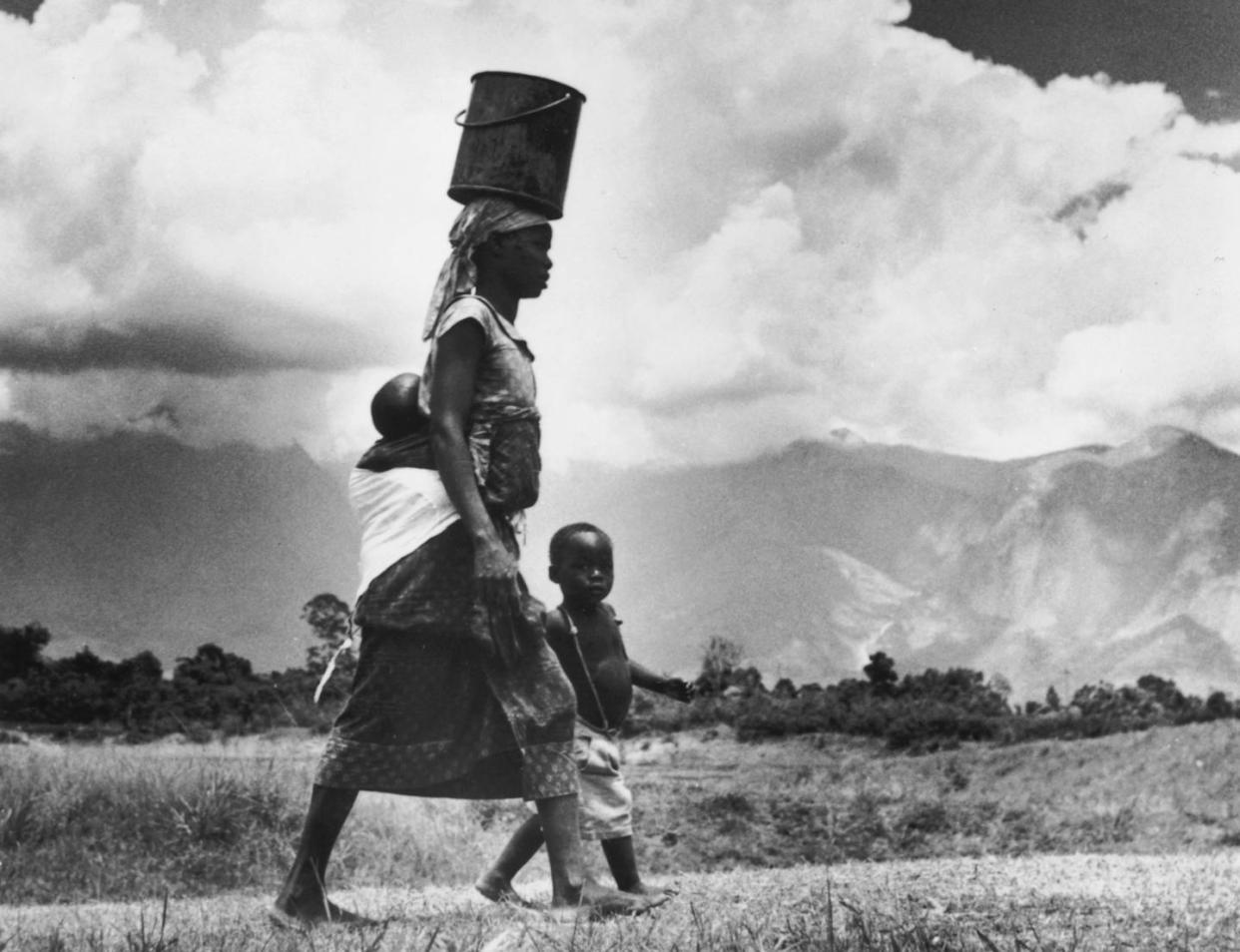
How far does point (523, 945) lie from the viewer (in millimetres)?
3326

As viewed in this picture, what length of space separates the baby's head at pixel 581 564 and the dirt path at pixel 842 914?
110 centimetres

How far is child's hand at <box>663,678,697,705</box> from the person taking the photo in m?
5.20

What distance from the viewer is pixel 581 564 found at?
506cm

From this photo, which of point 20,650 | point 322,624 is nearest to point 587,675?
point 20,650

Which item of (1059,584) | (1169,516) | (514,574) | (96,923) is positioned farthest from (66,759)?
(1059,584)

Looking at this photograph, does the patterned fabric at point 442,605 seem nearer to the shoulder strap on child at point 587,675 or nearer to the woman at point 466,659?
the woman at point 466,659

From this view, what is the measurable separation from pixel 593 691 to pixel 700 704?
53.1 ft

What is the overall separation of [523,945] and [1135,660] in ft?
312

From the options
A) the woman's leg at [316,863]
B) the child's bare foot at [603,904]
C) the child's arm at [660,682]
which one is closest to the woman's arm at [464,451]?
the woman's leg at [316,863]

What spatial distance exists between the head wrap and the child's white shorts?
1580 millimetres

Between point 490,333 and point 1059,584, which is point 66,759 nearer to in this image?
point 490,333

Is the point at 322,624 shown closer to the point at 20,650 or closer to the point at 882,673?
the point at 20,650

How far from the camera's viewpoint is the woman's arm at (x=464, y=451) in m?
4.05

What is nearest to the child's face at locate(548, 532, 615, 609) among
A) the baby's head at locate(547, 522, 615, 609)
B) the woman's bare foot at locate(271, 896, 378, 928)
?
the baby's head at locate(547, 522, 615, 609)
